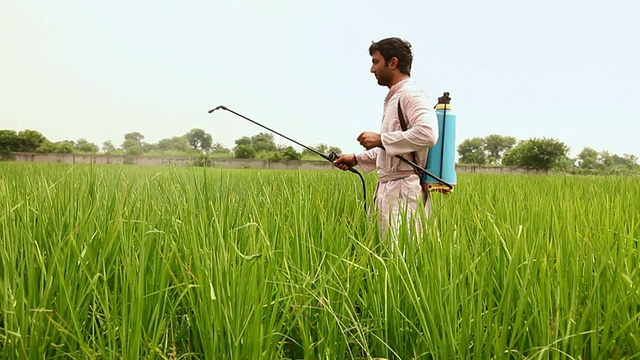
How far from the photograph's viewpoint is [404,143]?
2211 mm

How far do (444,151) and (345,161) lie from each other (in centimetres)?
54

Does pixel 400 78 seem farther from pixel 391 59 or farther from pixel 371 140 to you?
pixel 371 140

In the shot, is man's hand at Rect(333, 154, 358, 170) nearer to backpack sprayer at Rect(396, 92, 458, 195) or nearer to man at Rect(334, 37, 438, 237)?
man at Rect(334, 37, 438, 237)

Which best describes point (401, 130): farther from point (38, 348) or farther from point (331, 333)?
point (38, 348)

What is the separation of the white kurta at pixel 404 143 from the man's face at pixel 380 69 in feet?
0.20

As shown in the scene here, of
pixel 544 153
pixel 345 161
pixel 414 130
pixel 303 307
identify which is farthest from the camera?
pixel 544 153

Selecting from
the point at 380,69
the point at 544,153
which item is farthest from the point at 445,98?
the point at 544,153

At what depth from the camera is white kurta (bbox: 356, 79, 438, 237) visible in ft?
7.13

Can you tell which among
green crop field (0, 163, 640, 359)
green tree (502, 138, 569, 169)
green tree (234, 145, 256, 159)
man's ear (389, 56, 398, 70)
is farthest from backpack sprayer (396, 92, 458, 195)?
green tree (502, 138, 569, 169)

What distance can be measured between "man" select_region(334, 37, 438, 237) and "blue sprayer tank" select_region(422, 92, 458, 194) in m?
0.06

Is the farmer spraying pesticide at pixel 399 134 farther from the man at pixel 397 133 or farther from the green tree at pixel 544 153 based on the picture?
the green tree at pixel 544 153

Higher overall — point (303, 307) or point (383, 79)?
point (383, 79)

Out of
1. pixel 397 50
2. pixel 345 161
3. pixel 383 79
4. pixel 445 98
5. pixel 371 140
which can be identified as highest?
pixel 397 50

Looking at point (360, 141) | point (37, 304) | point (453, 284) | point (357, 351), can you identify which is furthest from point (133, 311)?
point (360, 141)
